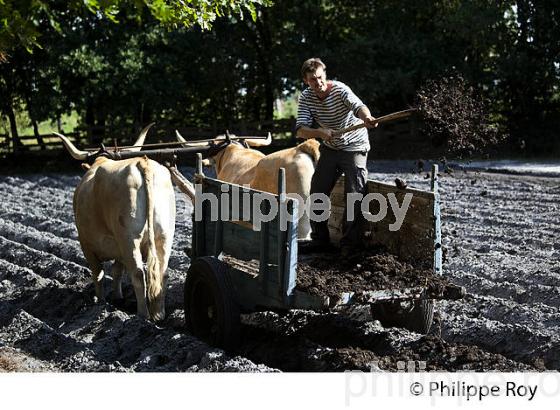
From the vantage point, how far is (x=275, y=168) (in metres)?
9.41

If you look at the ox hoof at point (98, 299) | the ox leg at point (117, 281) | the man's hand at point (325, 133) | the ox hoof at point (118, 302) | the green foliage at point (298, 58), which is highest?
the green foliage at point (298, 58)

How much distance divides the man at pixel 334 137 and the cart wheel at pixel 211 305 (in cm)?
110

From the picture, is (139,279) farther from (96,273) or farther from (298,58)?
(298,58)

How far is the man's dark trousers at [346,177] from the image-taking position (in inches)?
299

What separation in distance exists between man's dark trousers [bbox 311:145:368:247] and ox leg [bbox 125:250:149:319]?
6.02 ft

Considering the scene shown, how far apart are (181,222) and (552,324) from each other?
7.39m

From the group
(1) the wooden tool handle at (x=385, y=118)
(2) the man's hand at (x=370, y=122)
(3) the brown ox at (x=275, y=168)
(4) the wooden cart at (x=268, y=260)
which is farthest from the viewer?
(3) the brown ox at (x=275, y=168)

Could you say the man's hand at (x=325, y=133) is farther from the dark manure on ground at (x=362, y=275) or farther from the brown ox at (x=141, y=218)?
the brown ox at (x=141, y=218)

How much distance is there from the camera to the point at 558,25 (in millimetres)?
25172

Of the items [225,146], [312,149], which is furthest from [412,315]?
[225,146]

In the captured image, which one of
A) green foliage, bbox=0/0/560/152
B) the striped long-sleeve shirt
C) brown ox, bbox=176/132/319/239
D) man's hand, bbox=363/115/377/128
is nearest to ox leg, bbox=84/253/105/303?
brown ox, bbox=176/132/319/239

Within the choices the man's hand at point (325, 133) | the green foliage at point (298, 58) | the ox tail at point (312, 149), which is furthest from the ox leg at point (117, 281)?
the green foliage at point (298, 58)

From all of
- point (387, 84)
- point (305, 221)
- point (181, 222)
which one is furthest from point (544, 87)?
point (305, 221)

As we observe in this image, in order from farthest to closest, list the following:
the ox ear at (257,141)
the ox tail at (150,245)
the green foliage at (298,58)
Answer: the green foliage at (298,58)
the ox ear at (257,141)
the ox tail at (150,245)
